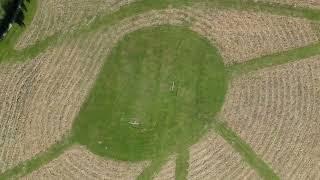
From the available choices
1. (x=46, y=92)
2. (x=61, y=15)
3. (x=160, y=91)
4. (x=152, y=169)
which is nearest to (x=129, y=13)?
(x=61, y=15)

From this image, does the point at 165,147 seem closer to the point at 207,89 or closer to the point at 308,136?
the point at 207,89

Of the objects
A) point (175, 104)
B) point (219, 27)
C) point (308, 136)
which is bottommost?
point (308, 136)

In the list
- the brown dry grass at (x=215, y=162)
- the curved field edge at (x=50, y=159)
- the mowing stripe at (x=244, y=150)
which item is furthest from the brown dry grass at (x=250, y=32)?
the curved field edge at (x=50, y=159)

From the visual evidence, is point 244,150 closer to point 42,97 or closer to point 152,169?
point 152,169

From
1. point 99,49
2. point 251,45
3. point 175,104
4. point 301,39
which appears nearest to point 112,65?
point 99,49

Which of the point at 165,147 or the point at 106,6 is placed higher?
the point at 106,6
